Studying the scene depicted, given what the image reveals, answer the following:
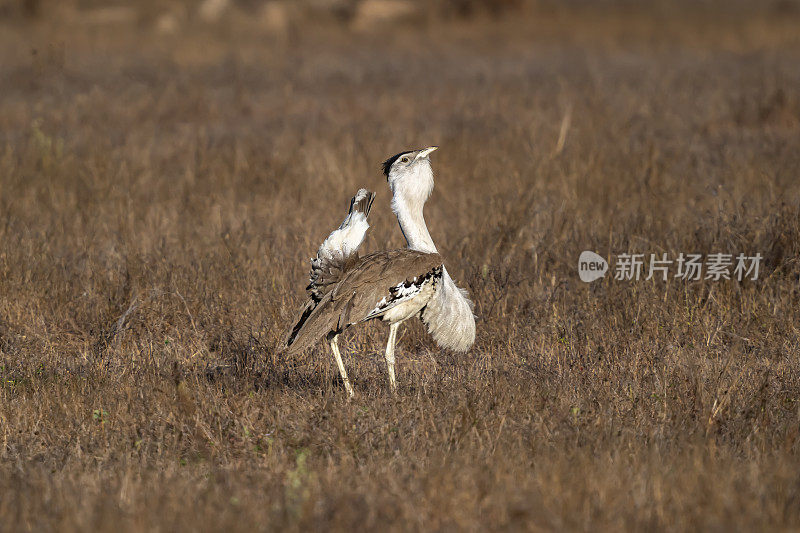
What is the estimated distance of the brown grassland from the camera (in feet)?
11.8

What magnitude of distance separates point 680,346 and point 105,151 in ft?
21.7

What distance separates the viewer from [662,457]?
394 cm

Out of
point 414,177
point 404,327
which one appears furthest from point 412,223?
point 404,327

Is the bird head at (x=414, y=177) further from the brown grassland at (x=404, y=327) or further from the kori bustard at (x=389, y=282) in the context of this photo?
the brown grassland at (x=404, y=327)

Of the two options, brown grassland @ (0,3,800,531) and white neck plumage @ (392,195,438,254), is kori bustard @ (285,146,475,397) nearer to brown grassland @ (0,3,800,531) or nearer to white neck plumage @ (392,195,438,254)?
white neck plumage @ (392,195,438,254)

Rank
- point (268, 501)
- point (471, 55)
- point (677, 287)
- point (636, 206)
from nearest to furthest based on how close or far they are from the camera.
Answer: point (268, 501) → point (677, 287) → point (636, 206) → point (471, 55)

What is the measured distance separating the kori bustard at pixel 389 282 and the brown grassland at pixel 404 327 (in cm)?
33

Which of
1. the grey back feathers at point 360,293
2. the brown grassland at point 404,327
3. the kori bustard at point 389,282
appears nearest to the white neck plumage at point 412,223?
the kori bustard at point 389,282

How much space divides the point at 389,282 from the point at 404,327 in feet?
4.90

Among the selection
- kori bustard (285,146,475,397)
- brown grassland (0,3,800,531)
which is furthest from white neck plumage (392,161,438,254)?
brown grassland (0,3,800,531)

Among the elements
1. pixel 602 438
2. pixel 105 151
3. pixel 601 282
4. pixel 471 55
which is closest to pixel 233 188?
pixel 105 151

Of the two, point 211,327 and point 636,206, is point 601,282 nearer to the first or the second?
point 636,206

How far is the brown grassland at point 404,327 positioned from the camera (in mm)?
3607

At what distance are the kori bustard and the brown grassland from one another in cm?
33
